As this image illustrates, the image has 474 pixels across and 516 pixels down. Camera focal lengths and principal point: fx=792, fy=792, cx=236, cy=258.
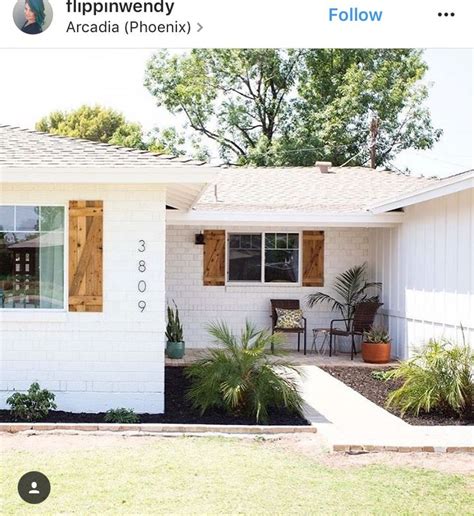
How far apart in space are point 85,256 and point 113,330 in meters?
0.76

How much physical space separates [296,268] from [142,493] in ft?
30.1

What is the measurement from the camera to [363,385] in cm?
940

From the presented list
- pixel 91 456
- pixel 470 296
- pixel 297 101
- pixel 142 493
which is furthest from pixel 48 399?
pixel 297 101

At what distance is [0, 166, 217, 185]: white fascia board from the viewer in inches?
284

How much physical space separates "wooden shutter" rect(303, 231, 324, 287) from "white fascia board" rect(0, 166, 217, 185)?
599cm

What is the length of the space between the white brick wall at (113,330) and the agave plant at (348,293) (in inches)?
223

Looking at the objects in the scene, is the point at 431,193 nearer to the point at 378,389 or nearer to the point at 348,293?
the point at 378,389

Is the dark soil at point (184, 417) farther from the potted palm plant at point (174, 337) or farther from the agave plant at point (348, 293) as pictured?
the agave plant at point (348, 293)

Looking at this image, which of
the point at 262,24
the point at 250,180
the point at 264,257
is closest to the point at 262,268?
the point at 264,257

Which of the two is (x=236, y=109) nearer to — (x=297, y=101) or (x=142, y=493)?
(x=297, y=101)

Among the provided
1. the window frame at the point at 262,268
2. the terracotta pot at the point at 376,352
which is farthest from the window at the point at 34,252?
the window frame at the point at 262,268

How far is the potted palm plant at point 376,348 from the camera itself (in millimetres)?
11320

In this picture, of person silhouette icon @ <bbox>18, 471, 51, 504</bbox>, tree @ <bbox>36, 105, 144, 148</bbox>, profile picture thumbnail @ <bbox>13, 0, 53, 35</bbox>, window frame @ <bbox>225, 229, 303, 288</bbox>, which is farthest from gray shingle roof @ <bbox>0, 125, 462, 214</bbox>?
tree @ <bbox>36, 105, 144, 148</bbox>

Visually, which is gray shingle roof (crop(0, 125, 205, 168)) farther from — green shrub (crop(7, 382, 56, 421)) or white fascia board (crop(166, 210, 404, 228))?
white fascia board (crop(166, 210, 404, 228))
